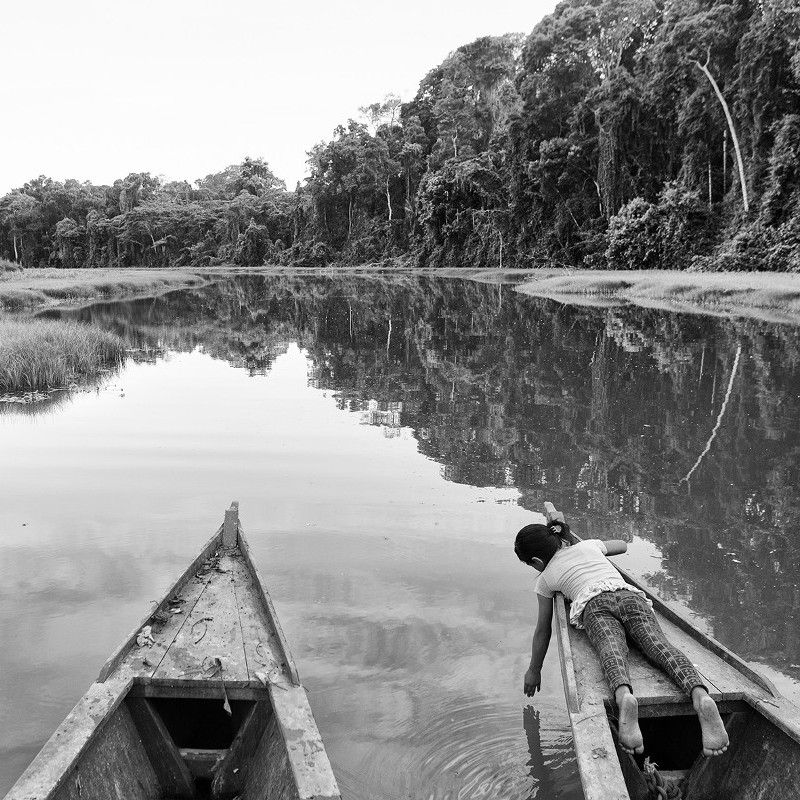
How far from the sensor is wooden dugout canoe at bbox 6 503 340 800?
90.5 inches

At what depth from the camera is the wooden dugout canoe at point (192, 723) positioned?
2299mm

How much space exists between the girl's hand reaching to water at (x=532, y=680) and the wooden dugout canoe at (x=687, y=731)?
327mm

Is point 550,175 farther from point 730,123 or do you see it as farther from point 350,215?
point 350,215

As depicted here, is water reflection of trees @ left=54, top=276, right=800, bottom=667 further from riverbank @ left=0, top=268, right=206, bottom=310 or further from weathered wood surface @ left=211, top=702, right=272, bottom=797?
riverbank @ left=0, top=268, right=206, bottom=310

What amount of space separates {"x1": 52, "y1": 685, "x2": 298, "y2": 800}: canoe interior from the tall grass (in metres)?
9.16

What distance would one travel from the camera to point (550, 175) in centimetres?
3969

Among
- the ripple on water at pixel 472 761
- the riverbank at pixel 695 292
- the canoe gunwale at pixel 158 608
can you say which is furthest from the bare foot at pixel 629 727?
the riverbank at pixel 695 292

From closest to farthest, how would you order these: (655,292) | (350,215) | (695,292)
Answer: (695,292), (655,292), (350,215)

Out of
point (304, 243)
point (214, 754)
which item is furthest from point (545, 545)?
point (304, 243)

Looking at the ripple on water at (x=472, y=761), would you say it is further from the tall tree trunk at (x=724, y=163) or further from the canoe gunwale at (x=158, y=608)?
the tall tree trunk at (x=724, y=163)

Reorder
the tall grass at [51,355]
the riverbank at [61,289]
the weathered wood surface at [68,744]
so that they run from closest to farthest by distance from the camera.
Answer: the weathered wood surface at [68,744] → the tall grass at [51,355] → the riverbank at [61,289]

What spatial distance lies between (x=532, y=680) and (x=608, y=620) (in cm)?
51

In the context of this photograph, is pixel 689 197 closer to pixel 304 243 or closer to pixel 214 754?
pixel 214 754

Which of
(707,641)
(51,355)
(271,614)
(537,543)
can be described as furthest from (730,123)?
(271,614)
